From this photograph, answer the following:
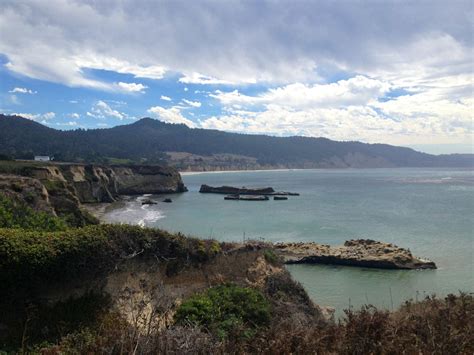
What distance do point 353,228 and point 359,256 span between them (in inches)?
779

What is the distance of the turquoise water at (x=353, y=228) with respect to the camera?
30391mm

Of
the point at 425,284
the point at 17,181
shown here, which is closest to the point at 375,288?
the point at 425,284

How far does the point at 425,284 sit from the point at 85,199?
6821cm

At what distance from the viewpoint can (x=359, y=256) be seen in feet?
123

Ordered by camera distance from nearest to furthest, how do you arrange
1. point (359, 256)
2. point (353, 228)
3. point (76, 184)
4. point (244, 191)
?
point (359, 256)
point (353, 228)
point (76, 184)
point (244, 191)

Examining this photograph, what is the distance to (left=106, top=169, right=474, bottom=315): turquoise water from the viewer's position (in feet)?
99.7

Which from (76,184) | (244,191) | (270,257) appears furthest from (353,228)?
(244,191)

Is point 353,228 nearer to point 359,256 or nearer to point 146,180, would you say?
point 359,256

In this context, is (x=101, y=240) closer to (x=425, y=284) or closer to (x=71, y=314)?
(x=71, y=314)

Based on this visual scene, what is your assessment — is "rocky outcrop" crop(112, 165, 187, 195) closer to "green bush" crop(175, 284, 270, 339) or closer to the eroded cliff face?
the eroded cliff face

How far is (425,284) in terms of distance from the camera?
3105 centimetres

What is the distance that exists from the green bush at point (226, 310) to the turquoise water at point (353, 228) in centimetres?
1169

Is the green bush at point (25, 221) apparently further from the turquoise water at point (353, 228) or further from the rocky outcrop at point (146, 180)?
the rocky outcrop at point (146, 180)

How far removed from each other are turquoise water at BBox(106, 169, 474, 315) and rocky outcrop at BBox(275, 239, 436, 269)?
3.32 ft
